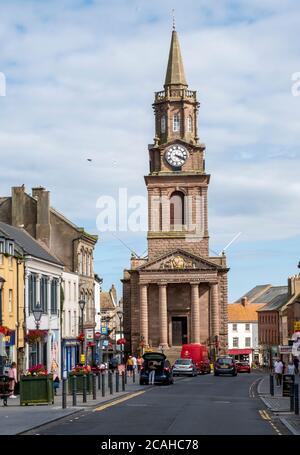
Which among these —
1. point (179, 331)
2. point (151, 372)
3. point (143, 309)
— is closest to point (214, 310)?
point (179, 331)

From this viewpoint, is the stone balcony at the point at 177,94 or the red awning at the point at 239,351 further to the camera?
the red awning at the point at 239,351

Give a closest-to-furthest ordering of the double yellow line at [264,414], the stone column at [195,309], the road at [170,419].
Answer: the road at [170,419]
the double yellow line at [264,414]
the stone column at [195,309]

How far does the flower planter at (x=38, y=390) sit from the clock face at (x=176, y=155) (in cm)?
8615

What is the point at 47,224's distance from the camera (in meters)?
78.6

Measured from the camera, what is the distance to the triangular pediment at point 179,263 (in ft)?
382

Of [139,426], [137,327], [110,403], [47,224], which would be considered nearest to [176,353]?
[137,327]

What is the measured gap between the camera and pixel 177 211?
12100 centimetres

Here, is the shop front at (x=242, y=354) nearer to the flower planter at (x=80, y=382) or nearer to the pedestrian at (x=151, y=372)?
the pedestrian at (x=151, y=372)

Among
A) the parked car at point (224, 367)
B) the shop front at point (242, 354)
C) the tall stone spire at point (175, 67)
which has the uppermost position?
the tall stone spire at point (175, 67)

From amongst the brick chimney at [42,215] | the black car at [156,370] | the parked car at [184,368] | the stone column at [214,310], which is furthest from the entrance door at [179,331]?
the black car at [156,370]

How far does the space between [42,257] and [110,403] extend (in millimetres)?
26089

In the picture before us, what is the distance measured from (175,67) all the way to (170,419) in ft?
327

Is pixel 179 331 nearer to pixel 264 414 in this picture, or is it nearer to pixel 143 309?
pixel 143 309
